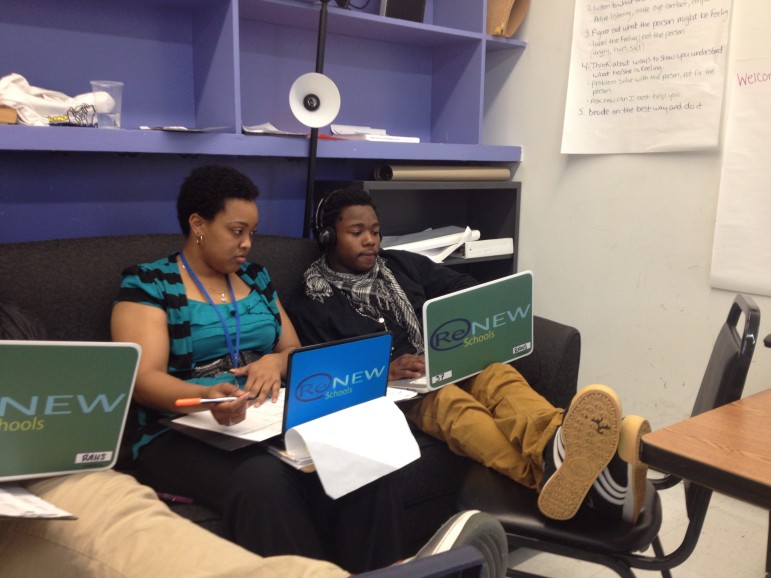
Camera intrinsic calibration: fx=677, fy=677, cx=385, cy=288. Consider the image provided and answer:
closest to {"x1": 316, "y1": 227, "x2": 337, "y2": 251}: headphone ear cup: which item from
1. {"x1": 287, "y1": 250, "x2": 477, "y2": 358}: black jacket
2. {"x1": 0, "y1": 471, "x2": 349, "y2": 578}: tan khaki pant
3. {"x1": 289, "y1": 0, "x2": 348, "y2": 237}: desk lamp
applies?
{"x1": 287, "y1": 250, "x2": 477, "y2": 358}: black jacket

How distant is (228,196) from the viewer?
5.75 feet

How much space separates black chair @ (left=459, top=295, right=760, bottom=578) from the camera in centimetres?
125

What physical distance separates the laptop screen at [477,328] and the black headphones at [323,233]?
2.12ft

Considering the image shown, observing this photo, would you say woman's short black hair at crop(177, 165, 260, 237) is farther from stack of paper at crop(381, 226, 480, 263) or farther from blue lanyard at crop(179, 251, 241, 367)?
stack of paper at crop(381, 226, 480, 263)

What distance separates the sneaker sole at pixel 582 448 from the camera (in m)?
1.21

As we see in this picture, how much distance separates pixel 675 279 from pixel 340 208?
1231mm

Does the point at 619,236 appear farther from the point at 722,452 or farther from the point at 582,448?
the point at 722,452

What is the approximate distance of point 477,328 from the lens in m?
1.70

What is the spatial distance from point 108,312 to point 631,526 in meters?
1.34

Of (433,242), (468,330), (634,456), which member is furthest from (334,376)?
(433,242)

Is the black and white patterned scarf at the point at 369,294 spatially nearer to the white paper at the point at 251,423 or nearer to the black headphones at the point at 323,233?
the black headphones at the point at 323,233

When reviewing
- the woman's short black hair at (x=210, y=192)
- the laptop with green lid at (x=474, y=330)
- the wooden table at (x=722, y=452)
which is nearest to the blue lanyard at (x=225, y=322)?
the woman's short black hair at (x=210, y=192)

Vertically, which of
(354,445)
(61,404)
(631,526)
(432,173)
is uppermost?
(432,173)

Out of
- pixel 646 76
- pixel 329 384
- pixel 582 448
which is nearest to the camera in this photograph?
pixel 582 448
